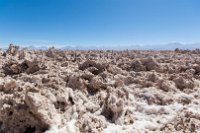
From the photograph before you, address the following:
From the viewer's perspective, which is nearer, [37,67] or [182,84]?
[182,84]

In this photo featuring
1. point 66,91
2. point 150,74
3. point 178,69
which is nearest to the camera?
point 66,91

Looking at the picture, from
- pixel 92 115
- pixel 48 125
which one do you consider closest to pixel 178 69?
pixel 92 115

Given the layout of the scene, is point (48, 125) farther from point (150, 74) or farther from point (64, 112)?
point (150, 74)

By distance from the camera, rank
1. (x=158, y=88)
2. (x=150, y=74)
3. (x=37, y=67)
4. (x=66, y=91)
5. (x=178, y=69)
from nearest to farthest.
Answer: (x=66, y=91) < (x=158, y=88) < (x=150, y=74) < (x=37, y=67) < (x=178, y=69)

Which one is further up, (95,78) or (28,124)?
(95,78)

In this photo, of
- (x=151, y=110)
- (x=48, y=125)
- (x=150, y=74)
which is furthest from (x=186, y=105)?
(x=48, y=125)

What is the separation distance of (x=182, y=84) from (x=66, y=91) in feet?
14.5

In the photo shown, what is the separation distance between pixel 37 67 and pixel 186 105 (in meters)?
5.53

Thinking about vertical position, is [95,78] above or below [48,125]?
above

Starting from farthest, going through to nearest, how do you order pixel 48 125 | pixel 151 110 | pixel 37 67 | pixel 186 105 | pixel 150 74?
pixel 37 67
pixel 150 74
pixel 186 105
pixel 151 110
pixel 48 125

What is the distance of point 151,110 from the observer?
8.42 m

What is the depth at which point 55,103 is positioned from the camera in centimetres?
718

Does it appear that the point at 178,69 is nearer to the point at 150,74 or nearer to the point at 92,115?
the point at 150,74

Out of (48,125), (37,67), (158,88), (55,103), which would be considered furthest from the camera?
(37,67)
